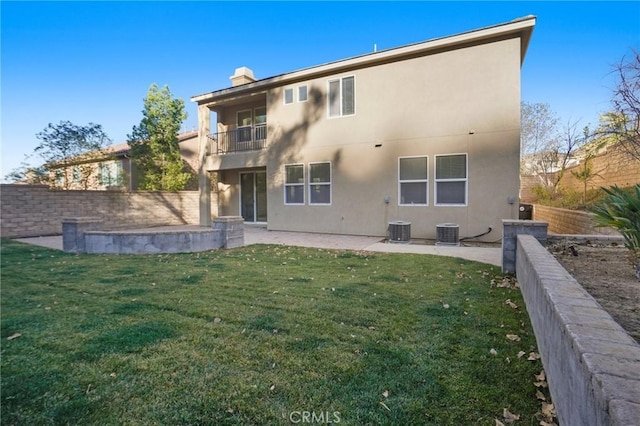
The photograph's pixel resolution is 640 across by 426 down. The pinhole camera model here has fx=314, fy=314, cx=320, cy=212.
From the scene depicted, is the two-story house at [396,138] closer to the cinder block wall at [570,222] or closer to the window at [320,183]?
the window at [320,183]

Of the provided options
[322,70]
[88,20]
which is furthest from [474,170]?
[88,20]

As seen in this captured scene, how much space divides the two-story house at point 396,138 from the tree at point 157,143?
3.42 m

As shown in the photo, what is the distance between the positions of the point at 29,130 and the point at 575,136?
79.8 feet

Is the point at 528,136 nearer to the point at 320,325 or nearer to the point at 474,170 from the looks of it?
the point at 474,170

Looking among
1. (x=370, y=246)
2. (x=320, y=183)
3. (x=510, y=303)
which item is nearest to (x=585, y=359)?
(x=510, y=303)

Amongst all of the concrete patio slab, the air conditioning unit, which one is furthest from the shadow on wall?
the air conditioning unit

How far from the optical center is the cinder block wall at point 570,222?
24.3ft

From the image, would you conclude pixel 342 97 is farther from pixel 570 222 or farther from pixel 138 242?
pixel 570 222

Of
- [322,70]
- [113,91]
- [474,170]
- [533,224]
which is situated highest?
[113,91]

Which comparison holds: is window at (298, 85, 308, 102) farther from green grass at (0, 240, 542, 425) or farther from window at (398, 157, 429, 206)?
green grass at (0, 240, 542, 425)

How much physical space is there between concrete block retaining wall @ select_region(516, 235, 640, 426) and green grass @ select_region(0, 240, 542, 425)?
1.22 ft

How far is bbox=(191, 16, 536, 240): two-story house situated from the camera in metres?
8.77

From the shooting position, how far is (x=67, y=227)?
7.62m

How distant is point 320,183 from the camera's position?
11.6 m
